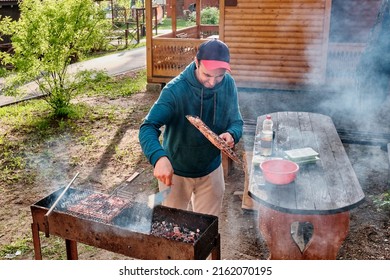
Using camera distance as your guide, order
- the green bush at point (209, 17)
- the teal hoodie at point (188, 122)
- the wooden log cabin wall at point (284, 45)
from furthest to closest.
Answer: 1. the green bush at point (209, 17)
2. the wooden log cabin wall at point (284, 45)
3. the teal hoodie at point (188, 122)

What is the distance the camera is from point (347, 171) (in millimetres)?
4188

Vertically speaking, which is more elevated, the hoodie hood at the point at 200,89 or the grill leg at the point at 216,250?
the hoodie hood at the point at 200,89

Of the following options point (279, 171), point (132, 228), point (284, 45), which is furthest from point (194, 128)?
point (284, 45)

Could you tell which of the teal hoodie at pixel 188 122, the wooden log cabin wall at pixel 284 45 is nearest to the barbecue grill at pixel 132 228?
the teal hoodie at pixel 188 122

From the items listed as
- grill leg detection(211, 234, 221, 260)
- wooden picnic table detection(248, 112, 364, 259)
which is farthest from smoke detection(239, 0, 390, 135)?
grill leg detection(211, 234, 221, 260)

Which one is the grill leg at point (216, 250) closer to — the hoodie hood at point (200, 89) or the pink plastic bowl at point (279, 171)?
the pink plastic bowl at point (279, 171)

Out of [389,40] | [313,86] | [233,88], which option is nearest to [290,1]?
[313,86]

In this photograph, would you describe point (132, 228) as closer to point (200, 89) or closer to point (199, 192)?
point (199, 192)

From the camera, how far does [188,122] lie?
3.80 metres

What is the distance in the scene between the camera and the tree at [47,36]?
9148mm

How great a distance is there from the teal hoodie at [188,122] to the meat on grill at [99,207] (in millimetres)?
622

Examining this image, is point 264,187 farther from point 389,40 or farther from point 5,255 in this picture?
point 389,40

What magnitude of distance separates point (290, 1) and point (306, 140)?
6596mm

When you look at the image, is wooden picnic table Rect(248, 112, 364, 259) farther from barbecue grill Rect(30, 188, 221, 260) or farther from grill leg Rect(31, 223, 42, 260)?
grill leg Rect(31, 223, 42, 260)
